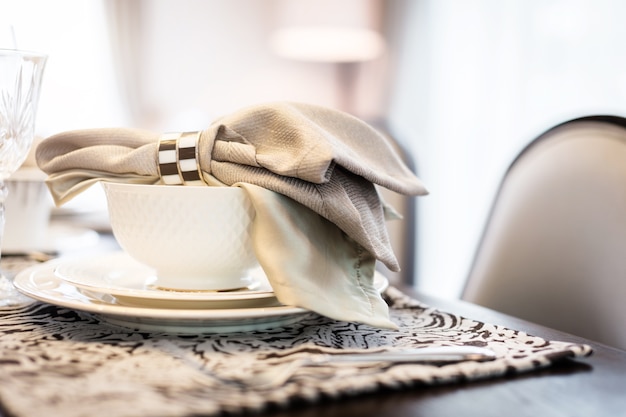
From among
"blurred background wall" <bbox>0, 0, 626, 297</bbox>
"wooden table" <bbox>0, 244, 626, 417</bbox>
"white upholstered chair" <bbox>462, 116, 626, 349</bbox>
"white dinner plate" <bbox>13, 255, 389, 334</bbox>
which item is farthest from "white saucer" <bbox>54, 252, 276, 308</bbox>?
"blurred background wall" <bbox>0, 0, 626, 297</bbox>

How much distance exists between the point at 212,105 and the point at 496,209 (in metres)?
2.33

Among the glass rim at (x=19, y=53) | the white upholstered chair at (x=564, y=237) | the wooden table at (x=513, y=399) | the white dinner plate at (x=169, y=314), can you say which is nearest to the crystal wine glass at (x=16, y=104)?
the glass rim at (x=19, y=53)

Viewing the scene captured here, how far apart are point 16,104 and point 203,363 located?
0.35 meters

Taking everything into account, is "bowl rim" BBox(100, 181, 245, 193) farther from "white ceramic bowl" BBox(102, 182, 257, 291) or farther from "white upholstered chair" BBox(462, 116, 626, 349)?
"white upholstered chair" BBox(462, 116, 626, 349)

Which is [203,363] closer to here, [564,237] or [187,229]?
[187,229]

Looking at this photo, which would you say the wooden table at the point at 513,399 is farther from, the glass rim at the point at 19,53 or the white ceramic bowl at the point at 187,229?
the glass rim at the point at 19,53

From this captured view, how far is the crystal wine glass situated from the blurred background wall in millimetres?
1110

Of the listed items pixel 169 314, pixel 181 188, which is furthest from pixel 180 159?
pixel 169 314

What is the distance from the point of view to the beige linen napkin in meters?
0.50

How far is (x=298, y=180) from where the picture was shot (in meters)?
0.52

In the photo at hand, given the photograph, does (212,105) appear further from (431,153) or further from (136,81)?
(431,153)

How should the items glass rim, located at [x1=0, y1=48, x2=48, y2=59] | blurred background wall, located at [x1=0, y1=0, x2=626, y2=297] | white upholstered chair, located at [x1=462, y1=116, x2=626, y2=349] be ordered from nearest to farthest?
glass rim, located at [x1=0, y1=48, x2=48, y2=59] → white upholstered chair, located at [x1=462, y1=116, x2=626, y2=349] → blurred background wall, located at [x1=0, y1=0, x2=626, y2=297]

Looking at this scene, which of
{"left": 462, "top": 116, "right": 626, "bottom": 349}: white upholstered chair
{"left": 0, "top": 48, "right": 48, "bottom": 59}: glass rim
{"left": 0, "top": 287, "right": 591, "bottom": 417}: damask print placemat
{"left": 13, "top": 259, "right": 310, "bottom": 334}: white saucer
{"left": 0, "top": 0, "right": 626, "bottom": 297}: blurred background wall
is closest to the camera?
{"left": 0, "top": 287, "right": 591, "bottom": 417}: damask print placemat

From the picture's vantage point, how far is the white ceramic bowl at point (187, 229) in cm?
53
